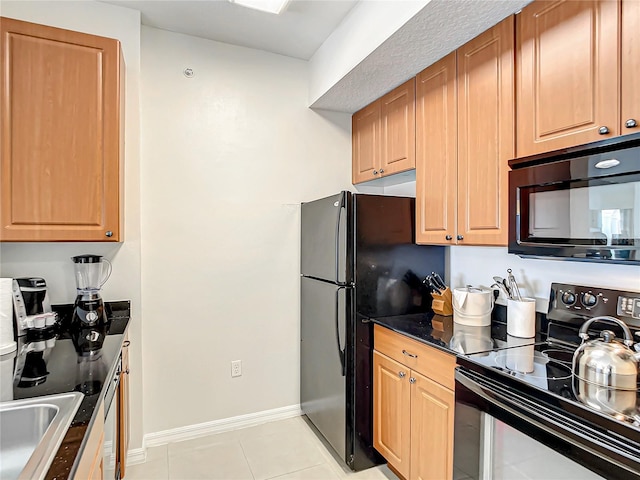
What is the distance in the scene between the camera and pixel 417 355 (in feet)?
5.91

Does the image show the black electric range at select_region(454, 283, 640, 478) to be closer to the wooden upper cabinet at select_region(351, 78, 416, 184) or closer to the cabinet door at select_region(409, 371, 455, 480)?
the cabinet door at select_region(409, 371, 455, 480)

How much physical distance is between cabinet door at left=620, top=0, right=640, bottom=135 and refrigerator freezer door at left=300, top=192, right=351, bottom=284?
4.16ft

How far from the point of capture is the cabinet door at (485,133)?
5.47 ft

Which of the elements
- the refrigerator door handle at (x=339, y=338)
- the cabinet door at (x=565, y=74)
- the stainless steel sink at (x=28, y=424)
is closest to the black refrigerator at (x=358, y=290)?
the refrigerator door handle at (x=339, y=338)

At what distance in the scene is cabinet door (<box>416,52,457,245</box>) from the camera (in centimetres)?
196

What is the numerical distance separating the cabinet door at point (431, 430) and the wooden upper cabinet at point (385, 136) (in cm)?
129

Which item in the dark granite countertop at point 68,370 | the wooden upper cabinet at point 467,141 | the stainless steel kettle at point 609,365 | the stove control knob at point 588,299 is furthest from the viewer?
the wooden upper cabinet at point 467,141

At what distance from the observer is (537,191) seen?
1526 millimetres

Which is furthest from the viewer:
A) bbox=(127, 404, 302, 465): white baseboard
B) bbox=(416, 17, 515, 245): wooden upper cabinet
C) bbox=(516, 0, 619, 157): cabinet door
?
bbox=(127, 404, 302, 465): white baseboard

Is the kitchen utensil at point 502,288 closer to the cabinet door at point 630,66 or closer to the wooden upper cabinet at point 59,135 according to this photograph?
the cabinet door at point 630,66

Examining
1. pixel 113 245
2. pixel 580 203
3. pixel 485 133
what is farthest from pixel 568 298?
pixel 113 245

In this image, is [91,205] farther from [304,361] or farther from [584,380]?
[584,380]

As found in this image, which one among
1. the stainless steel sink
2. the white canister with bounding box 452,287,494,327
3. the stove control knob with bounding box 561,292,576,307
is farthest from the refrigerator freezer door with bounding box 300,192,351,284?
the stainless steel sink

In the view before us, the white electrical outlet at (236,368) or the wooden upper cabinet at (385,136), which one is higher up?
the wooden upper cabinet at (385,136)
